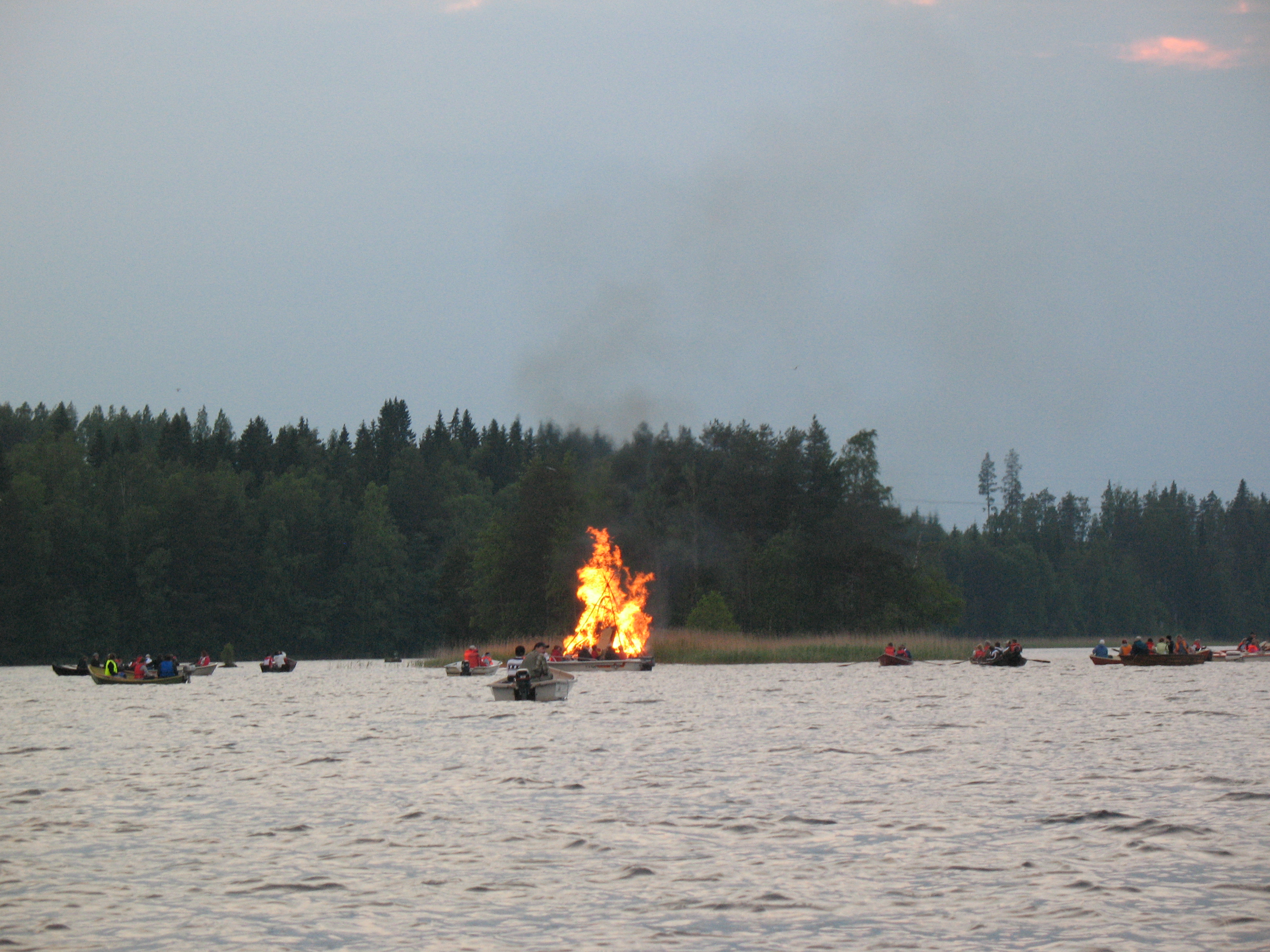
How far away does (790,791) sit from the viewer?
21.1 metres

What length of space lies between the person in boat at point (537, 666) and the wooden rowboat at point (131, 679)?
23.3 metres

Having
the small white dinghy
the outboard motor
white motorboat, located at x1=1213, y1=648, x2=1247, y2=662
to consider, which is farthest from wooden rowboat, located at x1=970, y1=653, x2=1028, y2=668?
the outboard motor

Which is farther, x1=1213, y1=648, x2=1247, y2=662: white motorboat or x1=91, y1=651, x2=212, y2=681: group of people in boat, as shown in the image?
x1=1213, y1=648, x2=1247, y2=662: white motorboat

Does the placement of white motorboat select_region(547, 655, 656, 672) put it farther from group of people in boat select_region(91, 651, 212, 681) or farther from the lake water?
the lake water

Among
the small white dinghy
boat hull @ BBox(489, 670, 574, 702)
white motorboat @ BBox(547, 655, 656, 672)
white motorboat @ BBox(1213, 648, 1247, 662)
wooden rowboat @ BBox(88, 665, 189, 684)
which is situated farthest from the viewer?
white motorboat @ BBox(1213, 648, 1247, 662)

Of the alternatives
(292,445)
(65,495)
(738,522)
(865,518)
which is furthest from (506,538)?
(292,445)

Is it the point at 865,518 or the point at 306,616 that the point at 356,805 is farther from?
the point at 306,616

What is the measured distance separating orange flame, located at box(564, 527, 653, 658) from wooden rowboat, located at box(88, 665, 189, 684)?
71.0ft

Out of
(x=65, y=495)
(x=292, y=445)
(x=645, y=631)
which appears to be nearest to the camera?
(x=645, y=631)

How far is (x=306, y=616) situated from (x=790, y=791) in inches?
4592

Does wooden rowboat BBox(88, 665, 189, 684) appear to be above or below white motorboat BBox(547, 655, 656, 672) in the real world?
below

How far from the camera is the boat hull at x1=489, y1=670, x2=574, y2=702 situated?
42500 millimetres

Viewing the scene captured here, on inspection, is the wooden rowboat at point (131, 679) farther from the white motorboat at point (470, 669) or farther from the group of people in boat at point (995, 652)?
the group of people in boat at point (995, 652)

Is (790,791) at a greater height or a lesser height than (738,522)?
lesser
